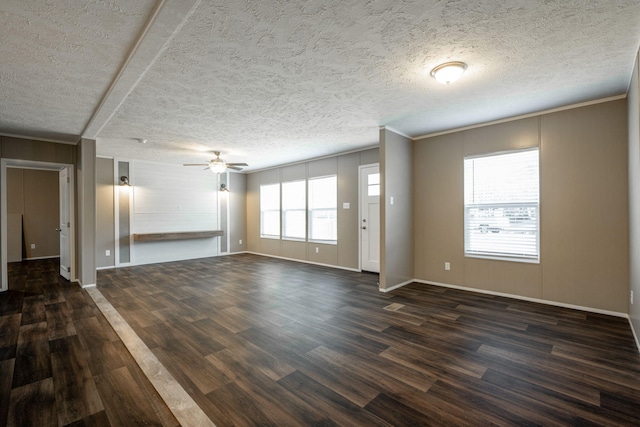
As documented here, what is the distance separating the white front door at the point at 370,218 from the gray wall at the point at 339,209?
5.6 inches

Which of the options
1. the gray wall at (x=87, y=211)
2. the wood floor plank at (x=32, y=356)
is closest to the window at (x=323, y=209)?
the gray wall at (x=87, y=211)

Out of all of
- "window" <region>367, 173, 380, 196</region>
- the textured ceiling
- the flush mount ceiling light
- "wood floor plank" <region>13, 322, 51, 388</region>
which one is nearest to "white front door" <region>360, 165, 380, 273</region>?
"window" <region>367, 173, 380, 196</region>

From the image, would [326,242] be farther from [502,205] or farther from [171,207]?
[171,207]

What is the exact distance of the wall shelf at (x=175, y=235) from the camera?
6594 mm

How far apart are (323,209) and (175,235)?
3.66 m

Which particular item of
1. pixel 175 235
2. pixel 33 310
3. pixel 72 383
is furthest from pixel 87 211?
pixel 72 383

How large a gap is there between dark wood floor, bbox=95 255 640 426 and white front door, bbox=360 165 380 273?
1.45m

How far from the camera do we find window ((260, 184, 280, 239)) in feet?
25.7

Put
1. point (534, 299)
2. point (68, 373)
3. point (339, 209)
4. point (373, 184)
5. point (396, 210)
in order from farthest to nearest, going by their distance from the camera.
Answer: point (339, 209)
point (373, 184)
point (396, 210)
point (534, 299)
point (68, 373)

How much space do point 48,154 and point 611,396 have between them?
739cm

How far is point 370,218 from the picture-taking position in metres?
5.76

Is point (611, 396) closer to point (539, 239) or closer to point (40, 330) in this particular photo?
point (539, 239)

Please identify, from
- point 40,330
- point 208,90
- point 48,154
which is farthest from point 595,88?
point 48,154

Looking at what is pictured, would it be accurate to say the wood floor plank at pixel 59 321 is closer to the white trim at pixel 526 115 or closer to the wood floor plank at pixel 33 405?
the wood floor plank at pixel 33 405
